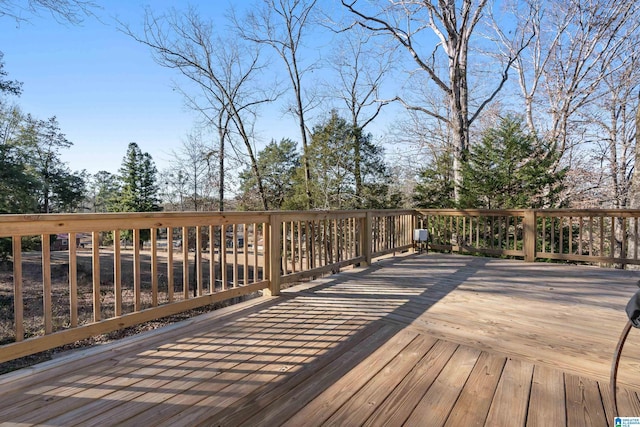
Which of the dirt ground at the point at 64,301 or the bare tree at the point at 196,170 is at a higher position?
the bare tree at the point at 196,170

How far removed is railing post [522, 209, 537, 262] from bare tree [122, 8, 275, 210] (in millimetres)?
8998

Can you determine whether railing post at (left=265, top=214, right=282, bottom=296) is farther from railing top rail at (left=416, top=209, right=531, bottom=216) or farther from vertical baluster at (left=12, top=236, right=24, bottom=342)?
railing top rail at (left=416, top=209, right=531, bottom=216)

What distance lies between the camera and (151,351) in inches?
78.4

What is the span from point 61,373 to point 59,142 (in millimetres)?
18472

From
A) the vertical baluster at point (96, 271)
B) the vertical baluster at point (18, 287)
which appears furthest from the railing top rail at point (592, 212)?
the vertical baluster at point (18, 287)

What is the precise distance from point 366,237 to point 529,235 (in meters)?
2.63

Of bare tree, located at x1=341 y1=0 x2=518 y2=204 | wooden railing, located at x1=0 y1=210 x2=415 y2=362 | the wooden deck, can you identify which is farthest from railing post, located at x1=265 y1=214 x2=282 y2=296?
bare tree, located at x1=341 y1=0 x2=518 y2=204

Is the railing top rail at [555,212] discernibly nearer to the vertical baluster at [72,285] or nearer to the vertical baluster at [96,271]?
the vertical baluster at [96,271]

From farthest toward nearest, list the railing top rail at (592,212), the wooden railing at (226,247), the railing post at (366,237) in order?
the railing post at (366,237), the railing top rail at (592,212), the wooden railing at (226,247)

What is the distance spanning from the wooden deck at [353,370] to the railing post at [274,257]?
22 cm

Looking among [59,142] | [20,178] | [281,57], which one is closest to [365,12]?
[281,57]

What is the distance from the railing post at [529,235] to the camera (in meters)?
5.08

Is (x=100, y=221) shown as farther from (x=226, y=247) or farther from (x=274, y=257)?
(x=274, y=257)

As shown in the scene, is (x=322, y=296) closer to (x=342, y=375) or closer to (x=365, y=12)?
(x=342, y=375)
